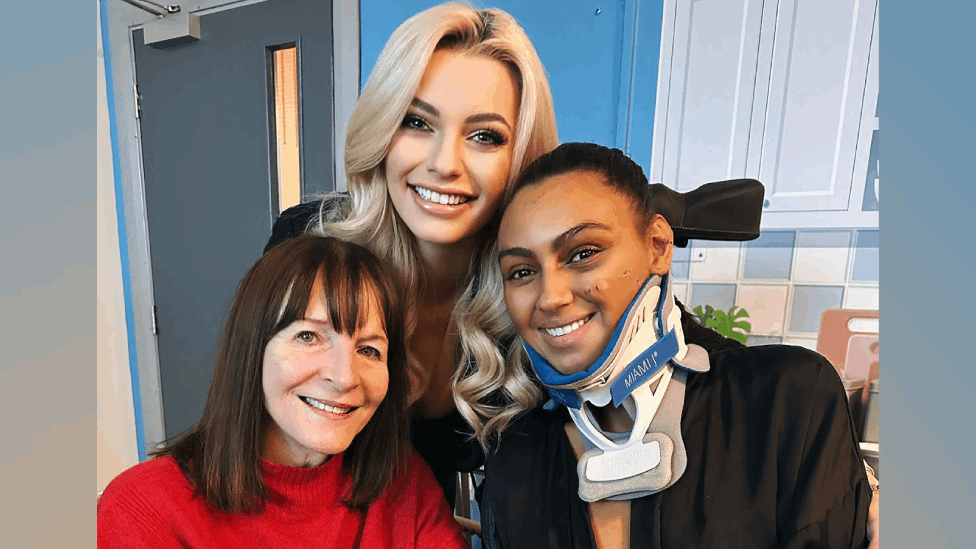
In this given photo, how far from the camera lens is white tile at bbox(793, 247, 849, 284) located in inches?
69.2

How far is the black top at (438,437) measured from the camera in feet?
4.23

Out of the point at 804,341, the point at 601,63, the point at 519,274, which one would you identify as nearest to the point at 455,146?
the point at 519,274

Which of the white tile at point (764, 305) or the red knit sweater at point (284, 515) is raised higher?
the white tile at point (764, 305)

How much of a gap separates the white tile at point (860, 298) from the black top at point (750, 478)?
109 centimetres

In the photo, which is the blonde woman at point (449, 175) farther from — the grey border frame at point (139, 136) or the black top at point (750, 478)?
the grey border frame at point (139, 136)

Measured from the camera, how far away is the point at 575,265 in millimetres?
867

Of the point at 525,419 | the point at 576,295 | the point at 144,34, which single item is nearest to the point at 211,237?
the point at 144,34

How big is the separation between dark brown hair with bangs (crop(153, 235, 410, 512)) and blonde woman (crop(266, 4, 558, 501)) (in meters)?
0.21

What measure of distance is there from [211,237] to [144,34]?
96 centimetres

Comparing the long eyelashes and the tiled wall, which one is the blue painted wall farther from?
the long eyelashes

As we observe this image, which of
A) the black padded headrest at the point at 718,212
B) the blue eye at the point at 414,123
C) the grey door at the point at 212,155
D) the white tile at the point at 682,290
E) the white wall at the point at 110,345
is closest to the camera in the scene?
the black padded headrest at the point at 718,212

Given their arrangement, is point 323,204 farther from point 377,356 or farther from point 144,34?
point 144,34

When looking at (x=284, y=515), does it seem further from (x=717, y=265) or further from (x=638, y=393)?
(x=717, y=265)

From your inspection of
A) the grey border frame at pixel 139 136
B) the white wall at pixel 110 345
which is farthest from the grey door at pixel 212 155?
the white wall at pixel 110 345
